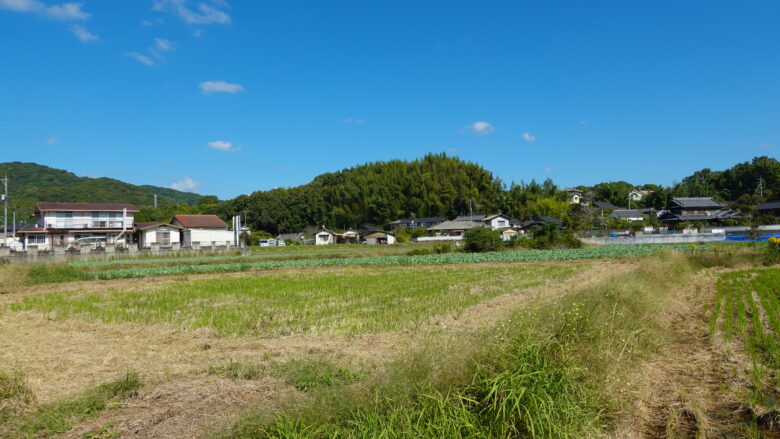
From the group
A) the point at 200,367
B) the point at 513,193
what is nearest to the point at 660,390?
the point at 200,367

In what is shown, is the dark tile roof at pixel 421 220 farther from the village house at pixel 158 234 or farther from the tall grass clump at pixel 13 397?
the tall grass clump at pixel 13 397

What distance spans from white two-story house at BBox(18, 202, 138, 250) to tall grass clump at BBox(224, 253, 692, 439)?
48853mm

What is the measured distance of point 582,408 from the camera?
4121mm

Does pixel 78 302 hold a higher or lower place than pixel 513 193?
lower

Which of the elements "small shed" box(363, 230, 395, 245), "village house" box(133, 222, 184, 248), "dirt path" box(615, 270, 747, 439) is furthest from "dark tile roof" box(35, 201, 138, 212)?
"dirt path" box(615, 270, 747, 439)

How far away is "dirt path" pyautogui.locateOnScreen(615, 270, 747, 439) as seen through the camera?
441 cm

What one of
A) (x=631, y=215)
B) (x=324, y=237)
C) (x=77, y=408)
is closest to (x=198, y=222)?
(x=324, y=237)

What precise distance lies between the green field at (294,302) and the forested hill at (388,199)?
6307 centimetres

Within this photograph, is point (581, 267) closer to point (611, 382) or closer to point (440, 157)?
point (611, 382)

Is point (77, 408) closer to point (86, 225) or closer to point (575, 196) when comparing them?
point (86, 225)

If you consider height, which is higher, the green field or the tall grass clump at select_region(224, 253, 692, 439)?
the tall grass clump at select_region(224, 253, 692, 439)

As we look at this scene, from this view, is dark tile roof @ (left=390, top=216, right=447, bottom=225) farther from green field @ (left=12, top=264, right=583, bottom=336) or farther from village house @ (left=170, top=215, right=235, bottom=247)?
green field @ (left=12, top=264, right=583, bottom=336)

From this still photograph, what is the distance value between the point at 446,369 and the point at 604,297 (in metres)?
4.31

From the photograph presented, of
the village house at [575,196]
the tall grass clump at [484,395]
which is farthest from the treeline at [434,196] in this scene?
the tall grass clump at [484,395]
